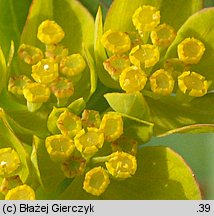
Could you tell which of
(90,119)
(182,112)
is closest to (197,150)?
(182,112)

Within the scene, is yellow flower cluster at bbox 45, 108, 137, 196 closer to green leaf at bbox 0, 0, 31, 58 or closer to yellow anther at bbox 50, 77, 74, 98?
yellow anther at bbox 50, 77, 74, 98

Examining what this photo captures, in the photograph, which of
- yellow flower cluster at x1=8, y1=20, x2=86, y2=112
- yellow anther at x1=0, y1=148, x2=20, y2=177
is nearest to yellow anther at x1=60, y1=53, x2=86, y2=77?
yellow flower cluster at x1=8, y1=20, x2=86, y2=112

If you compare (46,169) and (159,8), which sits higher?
(159,8)

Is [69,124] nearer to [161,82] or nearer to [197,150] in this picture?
[161,82]

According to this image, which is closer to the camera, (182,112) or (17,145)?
(17,145)
